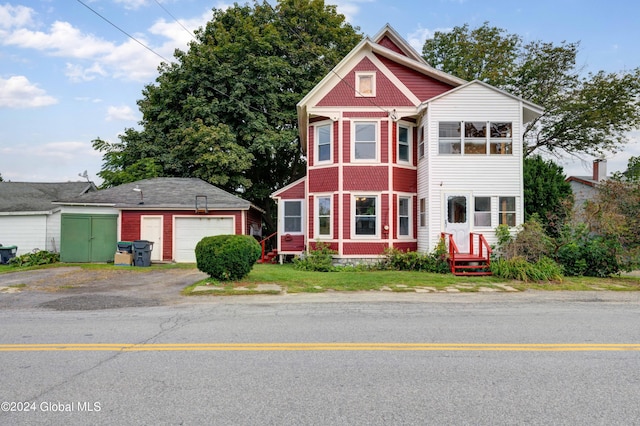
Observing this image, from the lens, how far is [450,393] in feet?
14.1

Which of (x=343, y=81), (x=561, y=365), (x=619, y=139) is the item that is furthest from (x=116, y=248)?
(x=619, y=139)

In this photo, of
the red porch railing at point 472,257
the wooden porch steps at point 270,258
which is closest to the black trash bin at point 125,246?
the wooden porch steps at point 270,258

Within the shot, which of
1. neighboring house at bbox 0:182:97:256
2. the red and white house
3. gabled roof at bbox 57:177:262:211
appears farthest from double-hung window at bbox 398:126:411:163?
neighboring house at bbox 0:182:97:256

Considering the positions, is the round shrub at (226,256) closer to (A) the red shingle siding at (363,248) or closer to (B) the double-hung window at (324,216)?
(A) the red shingle siding at (363,248)

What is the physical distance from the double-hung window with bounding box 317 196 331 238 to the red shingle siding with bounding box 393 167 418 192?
2.88m

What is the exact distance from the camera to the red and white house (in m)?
17.5

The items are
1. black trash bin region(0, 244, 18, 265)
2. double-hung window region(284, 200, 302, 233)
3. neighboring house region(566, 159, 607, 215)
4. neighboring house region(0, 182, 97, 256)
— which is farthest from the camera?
neighboring house region(566, 159, 607, 215)

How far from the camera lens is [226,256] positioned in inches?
481

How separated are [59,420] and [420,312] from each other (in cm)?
654

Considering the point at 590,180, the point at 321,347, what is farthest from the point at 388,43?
the point at 590,180

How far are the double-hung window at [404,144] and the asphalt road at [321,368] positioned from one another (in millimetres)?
11284

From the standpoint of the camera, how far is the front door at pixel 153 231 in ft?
67.3

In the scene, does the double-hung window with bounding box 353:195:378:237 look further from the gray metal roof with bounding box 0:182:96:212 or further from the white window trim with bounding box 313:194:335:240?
the gray metal roof with bounding box 0:182:96:212

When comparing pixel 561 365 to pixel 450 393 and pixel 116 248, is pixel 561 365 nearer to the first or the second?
pixel 450 393
